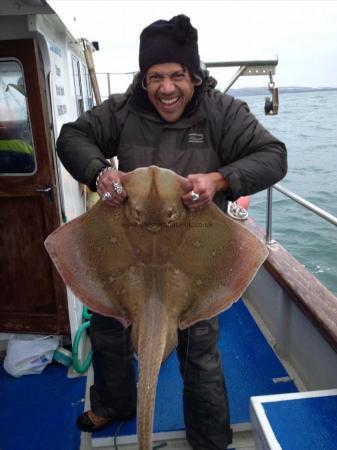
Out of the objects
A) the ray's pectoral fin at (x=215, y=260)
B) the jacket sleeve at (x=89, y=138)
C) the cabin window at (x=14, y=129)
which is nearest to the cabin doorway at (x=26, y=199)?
the cabin window at (x=14, y=129)

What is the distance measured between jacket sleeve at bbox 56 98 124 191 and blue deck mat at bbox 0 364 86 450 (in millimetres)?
2030

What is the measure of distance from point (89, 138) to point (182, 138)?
56 centimetres

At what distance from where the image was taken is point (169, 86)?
7.55ft

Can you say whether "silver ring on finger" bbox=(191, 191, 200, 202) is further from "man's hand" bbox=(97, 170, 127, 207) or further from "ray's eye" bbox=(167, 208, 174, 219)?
"man's hand" bbox=(97, 170, 127, 207)

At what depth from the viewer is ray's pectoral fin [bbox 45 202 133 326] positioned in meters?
2.08

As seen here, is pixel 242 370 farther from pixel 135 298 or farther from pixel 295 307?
pixel 135 298

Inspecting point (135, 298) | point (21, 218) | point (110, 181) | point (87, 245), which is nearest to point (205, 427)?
point (135, 298)

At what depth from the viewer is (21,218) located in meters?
3.79

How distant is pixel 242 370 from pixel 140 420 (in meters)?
2.11

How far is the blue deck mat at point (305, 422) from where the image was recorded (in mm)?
2137

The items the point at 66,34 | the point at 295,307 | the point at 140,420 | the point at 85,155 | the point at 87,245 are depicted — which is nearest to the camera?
the point at 140,420

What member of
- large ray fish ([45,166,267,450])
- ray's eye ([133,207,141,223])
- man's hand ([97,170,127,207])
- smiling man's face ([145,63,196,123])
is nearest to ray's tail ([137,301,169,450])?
large ray fish ([45,166,267,450])

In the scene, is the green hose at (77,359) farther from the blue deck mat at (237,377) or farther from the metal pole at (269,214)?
the metal pole at (269,214)

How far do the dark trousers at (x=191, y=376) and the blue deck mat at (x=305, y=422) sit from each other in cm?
51
